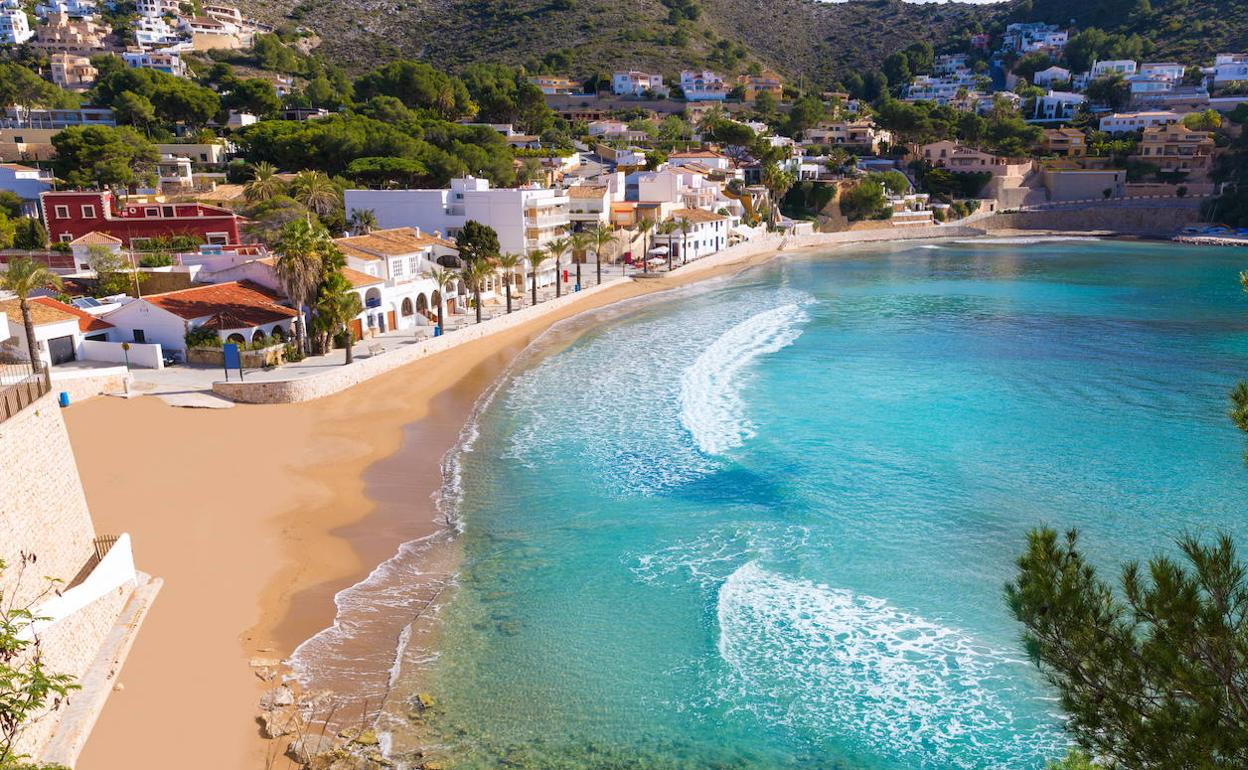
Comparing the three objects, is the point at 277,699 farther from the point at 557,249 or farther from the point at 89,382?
the point at 557,249

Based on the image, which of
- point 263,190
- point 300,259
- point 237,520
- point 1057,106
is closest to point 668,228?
point 263,190

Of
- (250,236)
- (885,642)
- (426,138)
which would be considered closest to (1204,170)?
(426,138)

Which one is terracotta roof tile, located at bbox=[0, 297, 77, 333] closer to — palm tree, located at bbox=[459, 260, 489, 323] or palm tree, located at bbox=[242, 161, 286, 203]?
palm tree, located at bbox=[459, 260, 489, 323]

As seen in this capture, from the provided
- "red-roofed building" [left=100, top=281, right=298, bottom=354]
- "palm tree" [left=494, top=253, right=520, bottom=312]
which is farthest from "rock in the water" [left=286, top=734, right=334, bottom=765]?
"palm tree" [left=494, top=253, right=520, bottom=312]

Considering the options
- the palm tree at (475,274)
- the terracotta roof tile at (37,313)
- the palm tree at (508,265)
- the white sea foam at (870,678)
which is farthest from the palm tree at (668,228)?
the white sea foam at (870,678)

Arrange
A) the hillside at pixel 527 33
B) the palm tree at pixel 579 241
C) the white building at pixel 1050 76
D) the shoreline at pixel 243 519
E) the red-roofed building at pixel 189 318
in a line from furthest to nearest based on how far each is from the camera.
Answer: the white building at pixel 1050 76 → the hillside at pixel 527 33 → the palm tree at pixel 579 241 → the red-roofed building at pixel 189 318 → the shoreline at pixel 243 519

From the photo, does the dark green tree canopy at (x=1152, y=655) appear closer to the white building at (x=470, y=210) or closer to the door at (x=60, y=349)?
the door at (x=60, y=349)
